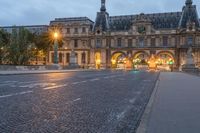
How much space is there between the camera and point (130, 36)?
96562 millimetres

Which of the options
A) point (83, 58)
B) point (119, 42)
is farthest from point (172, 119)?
point (83, 58)

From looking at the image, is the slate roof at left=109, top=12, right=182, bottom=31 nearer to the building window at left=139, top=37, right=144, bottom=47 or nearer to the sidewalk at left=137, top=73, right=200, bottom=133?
the building window at left=139, top=37, right=144, bottom=47

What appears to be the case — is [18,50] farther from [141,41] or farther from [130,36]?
[141,41]

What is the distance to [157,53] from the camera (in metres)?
94.4

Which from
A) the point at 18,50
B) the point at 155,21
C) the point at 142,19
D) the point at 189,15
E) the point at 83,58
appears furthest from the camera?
the point at 83,58

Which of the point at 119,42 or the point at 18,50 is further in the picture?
the point at 119,42

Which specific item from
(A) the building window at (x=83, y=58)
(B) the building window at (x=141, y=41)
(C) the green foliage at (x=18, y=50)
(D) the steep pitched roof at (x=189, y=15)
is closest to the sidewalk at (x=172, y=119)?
(C) the green foliage at (x=18, y=50)

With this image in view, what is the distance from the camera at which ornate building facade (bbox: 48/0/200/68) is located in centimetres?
9175

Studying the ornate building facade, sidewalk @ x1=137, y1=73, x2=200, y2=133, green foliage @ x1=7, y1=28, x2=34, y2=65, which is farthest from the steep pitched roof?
sidewalk @ x1=137, y1=73, x2=200, y2=133

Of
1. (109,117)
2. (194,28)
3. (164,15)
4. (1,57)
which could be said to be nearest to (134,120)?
(109,117)

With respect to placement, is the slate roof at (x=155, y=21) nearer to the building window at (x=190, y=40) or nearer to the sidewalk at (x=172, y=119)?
the building window at (x=190, y=40)

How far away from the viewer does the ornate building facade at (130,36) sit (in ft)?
301

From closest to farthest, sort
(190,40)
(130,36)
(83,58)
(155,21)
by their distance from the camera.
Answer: (190,40), (130,36), (155,21), (83,58)

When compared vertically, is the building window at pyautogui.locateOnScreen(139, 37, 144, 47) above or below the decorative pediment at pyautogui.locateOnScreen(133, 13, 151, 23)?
below
